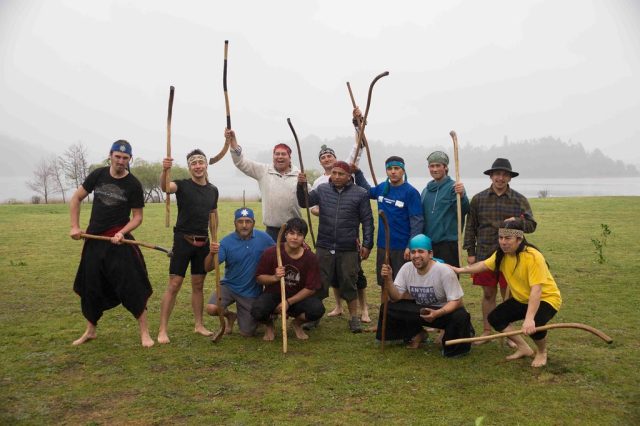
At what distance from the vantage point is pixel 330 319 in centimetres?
722

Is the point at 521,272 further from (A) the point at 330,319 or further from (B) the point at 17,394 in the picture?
(B) the point at 17,394

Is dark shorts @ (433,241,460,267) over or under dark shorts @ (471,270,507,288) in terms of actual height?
over

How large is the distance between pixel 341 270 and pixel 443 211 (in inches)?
52.6

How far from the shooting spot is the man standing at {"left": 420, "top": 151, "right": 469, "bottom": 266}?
6254 mm

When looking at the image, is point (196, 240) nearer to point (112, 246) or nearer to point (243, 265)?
point (243, 265)

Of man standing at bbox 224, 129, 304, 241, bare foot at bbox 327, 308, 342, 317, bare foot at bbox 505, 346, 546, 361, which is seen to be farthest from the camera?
bare foot at bbox 327, 308, 342, 317

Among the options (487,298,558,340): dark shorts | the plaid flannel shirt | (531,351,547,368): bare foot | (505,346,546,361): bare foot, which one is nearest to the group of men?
the plaid flannel shirt

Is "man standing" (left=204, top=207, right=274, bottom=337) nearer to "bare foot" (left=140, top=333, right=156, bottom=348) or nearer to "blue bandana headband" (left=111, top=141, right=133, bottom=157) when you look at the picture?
"bare foot" (left=140, top=333, right=156, bottom=348)

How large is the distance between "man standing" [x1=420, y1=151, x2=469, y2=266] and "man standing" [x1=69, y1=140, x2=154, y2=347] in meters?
3.16

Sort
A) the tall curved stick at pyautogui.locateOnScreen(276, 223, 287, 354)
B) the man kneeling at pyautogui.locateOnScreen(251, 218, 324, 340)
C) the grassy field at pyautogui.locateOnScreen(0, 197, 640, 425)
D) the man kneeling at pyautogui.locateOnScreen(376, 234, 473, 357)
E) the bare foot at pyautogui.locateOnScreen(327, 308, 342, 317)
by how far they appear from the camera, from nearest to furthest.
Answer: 1. the grassy field at pyautogui.locateOnScreen(0, 197, 640, 425)
2. the man kneeling at pyautogui.locateOnScreen(376, 234, 473, 357)
3. the tall curved stick at pyautogui.locateOnScreen(276, 223, 287, 354)
4. the man kneeling at pyautogui.locateOnScreen(251, 218, 324, 340)
5. the bare foot at pyautogui.locateOnScreen(327, 308, 342, 317)

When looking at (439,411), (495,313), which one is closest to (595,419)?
(439,411)

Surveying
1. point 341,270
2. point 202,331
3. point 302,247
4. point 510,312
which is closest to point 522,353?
point 510,312

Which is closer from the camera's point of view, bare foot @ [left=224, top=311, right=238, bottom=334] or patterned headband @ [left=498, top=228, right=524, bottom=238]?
patterned headband @ [left=498, top=228, right=524, bottom=238]

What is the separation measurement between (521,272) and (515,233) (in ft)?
1.31
